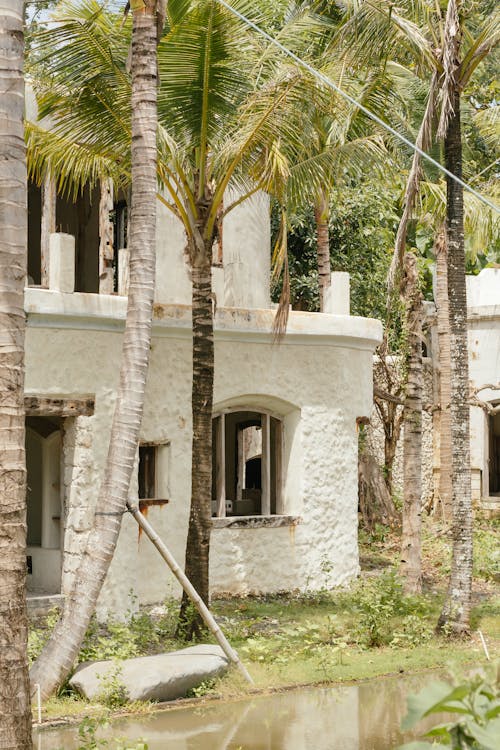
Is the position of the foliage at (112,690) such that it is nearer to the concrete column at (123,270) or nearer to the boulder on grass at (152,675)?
the boulder on grass at (152,675)

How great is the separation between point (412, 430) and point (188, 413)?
2.90 meters

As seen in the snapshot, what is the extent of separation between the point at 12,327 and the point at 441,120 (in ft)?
22.3

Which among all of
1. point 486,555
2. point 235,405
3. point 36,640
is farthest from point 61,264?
point 486,555

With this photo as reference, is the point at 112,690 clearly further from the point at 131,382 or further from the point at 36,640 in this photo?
the point at 131,382

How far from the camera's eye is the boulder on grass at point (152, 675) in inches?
388

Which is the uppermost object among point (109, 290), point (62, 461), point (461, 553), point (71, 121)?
point (71, 121)

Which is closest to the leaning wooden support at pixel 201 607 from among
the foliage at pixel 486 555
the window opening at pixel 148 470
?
the window opening at pixel 148 470

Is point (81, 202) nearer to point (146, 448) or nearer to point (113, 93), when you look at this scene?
point (146, 448)

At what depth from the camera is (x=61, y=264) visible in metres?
13.4

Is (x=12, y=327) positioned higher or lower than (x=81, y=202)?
lower

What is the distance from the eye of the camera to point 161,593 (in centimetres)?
1425

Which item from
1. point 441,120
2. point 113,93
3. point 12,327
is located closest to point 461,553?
point 441,120

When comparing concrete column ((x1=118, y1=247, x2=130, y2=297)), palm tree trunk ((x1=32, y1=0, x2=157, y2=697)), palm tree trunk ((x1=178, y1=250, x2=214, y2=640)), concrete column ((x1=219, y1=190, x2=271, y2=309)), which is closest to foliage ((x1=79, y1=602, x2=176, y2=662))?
palm tree trunk ((x1=178, y1=250, x2=214, y2=640))

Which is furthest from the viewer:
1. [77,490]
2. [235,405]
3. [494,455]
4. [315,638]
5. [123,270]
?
[494,455]
